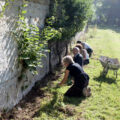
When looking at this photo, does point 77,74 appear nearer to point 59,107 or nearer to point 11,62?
point 59,107

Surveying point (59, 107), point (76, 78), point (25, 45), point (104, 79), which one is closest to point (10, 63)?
point (25, 45)

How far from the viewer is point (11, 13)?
372cm

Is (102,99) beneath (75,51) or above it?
A: beneath

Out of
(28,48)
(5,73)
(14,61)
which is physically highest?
(28,48)

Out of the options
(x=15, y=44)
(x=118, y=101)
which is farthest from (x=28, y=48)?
(x=118, y=101)

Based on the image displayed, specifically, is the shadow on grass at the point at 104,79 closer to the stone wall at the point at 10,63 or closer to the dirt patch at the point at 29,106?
the dirt patch at the point at 29,106

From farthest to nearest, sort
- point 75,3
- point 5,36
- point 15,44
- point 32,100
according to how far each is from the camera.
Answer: point 75,3 → point 32,100 → point 15,44 → point 5,36

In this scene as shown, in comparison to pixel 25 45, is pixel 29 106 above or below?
below

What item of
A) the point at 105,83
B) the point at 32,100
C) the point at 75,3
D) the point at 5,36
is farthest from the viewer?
the point at 75,3

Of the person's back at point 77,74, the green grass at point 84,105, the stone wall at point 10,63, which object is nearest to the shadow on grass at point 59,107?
the green grass at point 84,105

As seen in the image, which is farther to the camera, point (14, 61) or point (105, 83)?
point (105, 83)

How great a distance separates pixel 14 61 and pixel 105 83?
12.1 feet

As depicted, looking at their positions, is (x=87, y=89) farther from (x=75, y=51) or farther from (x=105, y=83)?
(x=75, y=51)

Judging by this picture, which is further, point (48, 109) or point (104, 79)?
point (104, 79)
